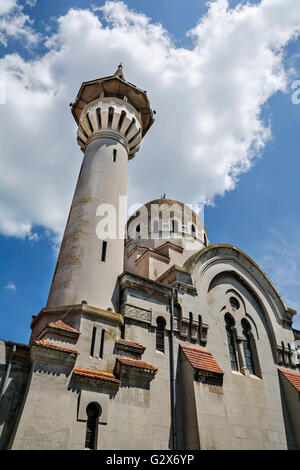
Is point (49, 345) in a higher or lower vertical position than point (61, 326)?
lower

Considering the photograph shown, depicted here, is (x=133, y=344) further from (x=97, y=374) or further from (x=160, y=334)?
(x=97, y=374)

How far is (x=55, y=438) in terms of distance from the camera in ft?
33.9

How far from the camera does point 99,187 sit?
18.1 meters

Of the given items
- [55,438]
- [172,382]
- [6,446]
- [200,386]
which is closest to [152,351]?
[172,382]

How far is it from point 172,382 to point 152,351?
147 cm

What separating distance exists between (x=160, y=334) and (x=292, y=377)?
890cm

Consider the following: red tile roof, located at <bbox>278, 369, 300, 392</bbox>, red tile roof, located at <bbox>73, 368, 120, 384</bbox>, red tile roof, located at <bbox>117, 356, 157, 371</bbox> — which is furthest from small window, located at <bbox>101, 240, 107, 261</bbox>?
red tile roof, located at <bbox>278, 369, 300, 392</bbox>

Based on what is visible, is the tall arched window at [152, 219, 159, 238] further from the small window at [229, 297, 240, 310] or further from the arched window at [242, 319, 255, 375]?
the arched window at [242, 319, 255, 375]

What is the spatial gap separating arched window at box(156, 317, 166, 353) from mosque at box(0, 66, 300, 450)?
5cm

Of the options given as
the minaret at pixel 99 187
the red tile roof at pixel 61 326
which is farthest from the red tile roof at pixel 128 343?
the red tile roof at pixel 61 326

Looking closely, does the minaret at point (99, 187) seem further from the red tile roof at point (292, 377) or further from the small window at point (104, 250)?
the red tile roof at point (292, 377)

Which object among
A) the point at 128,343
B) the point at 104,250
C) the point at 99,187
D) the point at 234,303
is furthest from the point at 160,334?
the point at 99,187

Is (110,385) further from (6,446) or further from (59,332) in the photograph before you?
(6,446)

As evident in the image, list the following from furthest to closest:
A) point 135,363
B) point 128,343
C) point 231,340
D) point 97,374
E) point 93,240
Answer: point 231,340 < point 93,240 < point 128,343 < point 135,363 < point 97,374
